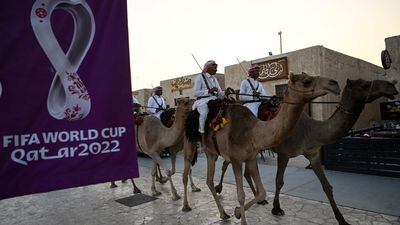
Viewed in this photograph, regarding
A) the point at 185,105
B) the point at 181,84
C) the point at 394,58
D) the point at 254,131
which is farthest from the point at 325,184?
the point at 181,84

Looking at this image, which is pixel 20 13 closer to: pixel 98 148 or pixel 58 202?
pixel 98 148

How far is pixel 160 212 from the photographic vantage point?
6074 millimetres

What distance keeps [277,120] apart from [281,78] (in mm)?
13962

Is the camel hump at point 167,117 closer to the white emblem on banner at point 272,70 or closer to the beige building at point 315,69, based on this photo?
the beige building at point 315,69

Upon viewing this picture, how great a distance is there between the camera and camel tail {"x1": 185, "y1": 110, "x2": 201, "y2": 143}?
5871 millimetres

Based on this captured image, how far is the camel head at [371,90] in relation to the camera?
4523mm

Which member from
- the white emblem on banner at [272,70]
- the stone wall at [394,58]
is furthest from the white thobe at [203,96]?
the white emblem on banner at [272,70]

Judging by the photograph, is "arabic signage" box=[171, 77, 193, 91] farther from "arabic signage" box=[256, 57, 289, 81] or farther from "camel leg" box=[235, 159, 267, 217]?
"camel leg" box=[235, 159, 267, 217]

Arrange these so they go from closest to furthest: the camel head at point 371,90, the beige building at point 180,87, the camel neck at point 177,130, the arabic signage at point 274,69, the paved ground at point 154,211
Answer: the camel head at point 371,90 → the paved ground at point 154,211 → the camel neck at point 177,130 → the arabic signage at point 274,69 → the beige building at point 180,87

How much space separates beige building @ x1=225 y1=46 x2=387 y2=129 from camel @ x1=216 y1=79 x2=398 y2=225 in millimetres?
11647

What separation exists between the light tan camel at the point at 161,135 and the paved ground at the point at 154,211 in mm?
847

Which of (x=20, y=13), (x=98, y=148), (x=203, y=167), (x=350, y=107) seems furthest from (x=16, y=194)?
(x=203, y=167)

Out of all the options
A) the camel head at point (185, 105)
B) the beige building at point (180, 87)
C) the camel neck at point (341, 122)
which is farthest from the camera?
the beige building at point (180, 87)

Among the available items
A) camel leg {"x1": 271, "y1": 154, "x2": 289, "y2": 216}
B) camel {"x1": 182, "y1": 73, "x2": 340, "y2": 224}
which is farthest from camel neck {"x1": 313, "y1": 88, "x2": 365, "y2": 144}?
camel {"x1": 182, "y1": 73, "x2": 340, "y2": 224}
